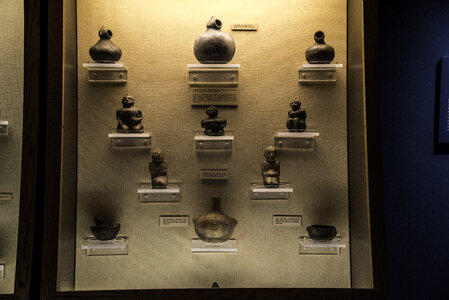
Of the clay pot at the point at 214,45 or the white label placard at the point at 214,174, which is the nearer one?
the clay pot at the point at 214,45

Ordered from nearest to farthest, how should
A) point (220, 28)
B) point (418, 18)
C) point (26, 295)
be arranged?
1. point (26, 295)
2. point (220, 28)
3. point (418, 18)

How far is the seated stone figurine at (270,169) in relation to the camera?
2264 mm

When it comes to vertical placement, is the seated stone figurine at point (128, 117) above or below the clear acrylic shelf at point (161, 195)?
above

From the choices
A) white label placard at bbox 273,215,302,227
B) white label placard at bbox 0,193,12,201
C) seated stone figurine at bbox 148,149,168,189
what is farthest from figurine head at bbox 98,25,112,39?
white label placard at bbox 273,215,302,227

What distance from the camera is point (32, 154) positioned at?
1899 mm

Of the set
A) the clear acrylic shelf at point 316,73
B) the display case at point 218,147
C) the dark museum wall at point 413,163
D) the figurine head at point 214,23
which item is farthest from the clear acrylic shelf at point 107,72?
the dark museum wall at point 413,163

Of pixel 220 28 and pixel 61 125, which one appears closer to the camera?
pixel 61 125

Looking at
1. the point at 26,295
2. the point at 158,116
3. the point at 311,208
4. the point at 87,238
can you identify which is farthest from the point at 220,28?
the point at 26,295

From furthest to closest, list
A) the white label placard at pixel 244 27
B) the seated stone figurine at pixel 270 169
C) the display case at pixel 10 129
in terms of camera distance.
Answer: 1. the white label placard at pixel 244 27
2. the seated stone figurine at pixel 270 169
3. the display case at pixel 10 129

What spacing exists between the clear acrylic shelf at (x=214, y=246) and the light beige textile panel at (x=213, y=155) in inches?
3.0

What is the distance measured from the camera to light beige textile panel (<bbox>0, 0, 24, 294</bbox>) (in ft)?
7.22

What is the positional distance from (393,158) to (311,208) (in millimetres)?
595

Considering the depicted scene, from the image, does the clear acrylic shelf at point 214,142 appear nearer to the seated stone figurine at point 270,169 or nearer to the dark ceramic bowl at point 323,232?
the seated stone figurine at point 270,169

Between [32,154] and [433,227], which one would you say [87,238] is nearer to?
[32,154]
